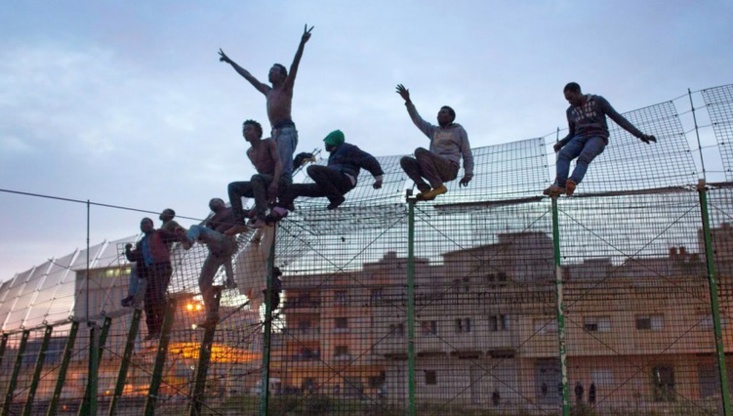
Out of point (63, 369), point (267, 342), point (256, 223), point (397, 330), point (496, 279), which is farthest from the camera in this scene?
→ point (63, 369)

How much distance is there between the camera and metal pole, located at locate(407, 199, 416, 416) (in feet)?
31.0

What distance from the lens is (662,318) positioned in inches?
392

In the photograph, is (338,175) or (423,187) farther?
(338,175)

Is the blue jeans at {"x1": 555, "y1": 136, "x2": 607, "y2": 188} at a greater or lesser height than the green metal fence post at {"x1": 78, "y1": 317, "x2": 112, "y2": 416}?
greater

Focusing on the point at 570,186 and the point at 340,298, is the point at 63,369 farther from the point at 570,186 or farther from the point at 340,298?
the point at 570,186

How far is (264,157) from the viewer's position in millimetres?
10906

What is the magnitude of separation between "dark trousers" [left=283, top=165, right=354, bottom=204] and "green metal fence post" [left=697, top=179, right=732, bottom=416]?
169 inches

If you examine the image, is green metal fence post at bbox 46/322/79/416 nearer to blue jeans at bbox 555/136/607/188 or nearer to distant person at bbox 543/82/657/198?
distant person at bbox 543/82/657/198

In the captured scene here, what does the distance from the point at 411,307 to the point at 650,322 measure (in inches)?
113

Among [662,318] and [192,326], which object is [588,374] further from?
[192,326]

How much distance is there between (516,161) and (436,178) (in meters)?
1.09

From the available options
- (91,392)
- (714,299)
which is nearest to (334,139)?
(91,392)

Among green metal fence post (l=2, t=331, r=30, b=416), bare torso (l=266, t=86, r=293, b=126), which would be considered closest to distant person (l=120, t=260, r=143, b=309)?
green metal fence post (l=2, t=331, r=30, b=416)

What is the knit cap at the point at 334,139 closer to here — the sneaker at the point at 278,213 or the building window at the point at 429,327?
the sneaker at the point at 278,213
